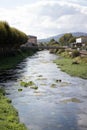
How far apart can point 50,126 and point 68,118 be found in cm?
304

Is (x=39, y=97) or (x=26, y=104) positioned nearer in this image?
(x=26, y=104)

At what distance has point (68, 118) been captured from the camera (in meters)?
31.0

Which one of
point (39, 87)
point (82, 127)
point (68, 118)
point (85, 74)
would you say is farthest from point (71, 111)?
point (85, 74)

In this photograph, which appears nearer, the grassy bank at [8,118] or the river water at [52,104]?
the grassy bank at [8,118]

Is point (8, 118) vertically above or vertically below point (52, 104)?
above

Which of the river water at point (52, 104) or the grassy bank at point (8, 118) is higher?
the grassy bank at point (8, 118)

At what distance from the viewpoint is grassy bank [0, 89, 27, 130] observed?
88.8ft

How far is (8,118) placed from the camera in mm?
29594

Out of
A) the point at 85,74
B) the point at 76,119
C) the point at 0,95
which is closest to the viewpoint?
the point at 76,119

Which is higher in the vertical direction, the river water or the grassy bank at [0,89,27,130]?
the grassy bank at [0,89,27,130]

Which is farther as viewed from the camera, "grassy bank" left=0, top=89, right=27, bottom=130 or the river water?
the river water

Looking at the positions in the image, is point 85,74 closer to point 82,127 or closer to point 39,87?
point 39,87

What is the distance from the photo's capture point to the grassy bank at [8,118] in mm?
27062

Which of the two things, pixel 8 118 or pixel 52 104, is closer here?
pixel 8 118
